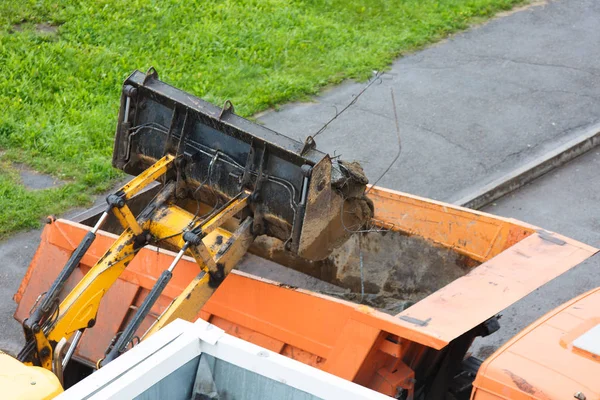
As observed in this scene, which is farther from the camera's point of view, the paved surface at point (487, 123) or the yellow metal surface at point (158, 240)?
the paved surface at point (487, 123)

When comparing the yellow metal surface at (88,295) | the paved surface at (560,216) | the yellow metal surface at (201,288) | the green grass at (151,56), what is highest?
the yellow metal surface at (201,288)

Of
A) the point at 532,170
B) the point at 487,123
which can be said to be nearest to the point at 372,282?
the point at 532,170

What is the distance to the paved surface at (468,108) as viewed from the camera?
382 inches

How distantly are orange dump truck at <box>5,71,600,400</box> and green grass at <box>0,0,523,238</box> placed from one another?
8.70ft

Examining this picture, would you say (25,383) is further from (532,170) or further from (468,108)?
(468,108)

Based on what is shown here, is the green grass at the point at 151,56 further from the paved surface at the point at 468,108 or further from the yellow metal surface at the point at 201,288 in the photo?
the yellow metal surface at the point at 201,288

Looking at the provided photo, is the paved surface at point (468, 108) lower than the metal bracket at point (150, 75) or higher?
lower

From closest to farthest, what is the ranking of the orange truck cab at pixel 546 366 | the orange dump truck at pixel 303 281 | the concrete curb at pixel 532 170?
the orange truck cab at pixel 546 366 → the orange dump truck at pixel 303 281 → the concrete curb at pixel 532 170

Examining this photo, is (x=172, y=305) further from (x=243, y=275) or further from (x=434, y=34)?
(x=434, y=34)

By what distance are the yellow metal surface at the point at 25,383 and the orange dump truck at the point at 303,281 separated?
3.41 ft

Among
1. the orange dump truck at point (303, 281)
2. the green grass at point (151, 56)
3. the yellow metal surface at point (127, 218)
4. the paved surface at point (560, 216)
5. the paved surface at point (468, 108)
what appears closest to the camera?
the orange dump truck at point (303, 281)

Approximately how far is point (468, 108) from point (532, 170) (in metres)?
1.66

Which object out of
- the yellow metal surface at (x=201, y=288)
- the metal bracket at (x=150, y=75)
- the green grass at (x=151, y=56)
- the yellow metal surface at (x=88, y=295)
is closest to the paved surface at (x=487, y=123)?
the green grass at (x=151, y=56)

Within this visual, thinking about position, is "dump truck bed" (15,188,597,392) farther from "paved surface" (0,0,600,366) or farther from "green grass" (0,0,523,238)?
"green grass" (0,0,523,238)
